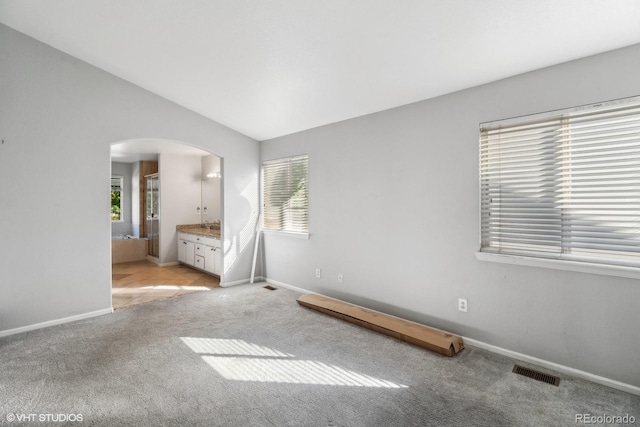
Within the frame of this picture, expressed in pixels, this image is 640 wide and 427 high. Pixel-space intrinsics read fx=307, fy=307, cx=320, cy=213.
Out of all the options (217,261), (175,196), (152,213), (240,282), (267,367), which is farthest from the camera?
(152,213)

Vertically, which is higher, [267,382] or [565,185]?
[565,185]

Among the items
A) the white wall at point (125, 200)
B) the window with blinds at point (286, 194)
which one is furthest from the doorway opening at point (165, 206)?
the window with blinds at point (286, 194)

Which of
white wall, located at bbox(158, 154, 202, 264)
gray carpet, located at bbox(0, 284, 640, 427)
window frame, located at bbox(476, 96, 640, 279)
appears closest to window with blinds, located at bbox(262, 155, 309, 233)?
gray carpet, located at bbox(0, 284, 640, 427)

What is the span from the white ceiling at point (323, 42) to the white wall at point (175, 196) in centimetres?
295

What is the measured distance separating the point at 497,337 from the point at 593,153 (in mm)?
1708

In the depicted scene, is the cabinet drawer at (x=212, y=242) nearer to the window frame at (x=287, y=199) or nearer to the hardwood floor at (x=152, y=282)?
the hardwood floor at (x=152, y=282)

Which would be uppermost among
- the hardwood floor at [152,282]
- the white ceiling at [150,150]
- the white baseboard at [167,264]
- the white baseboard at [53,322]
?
the white ceiling at [150,150]

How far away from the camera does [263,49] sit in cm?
284

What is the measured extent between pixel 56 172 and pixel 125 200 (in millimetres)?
5600

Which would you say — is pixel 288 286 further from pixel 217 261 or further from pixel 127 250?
pixel 127 250

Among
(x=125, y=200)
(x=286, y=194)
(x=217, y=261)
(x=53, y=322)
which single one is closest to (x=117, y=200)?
(x=125, y=200)

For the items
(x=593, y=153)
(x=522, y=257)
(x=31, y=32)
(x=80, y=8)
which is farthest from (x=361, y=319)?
(x=31, y=32)

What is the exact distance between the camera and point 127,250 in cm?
701

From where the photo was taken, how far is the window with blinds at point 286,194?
15.3ft
